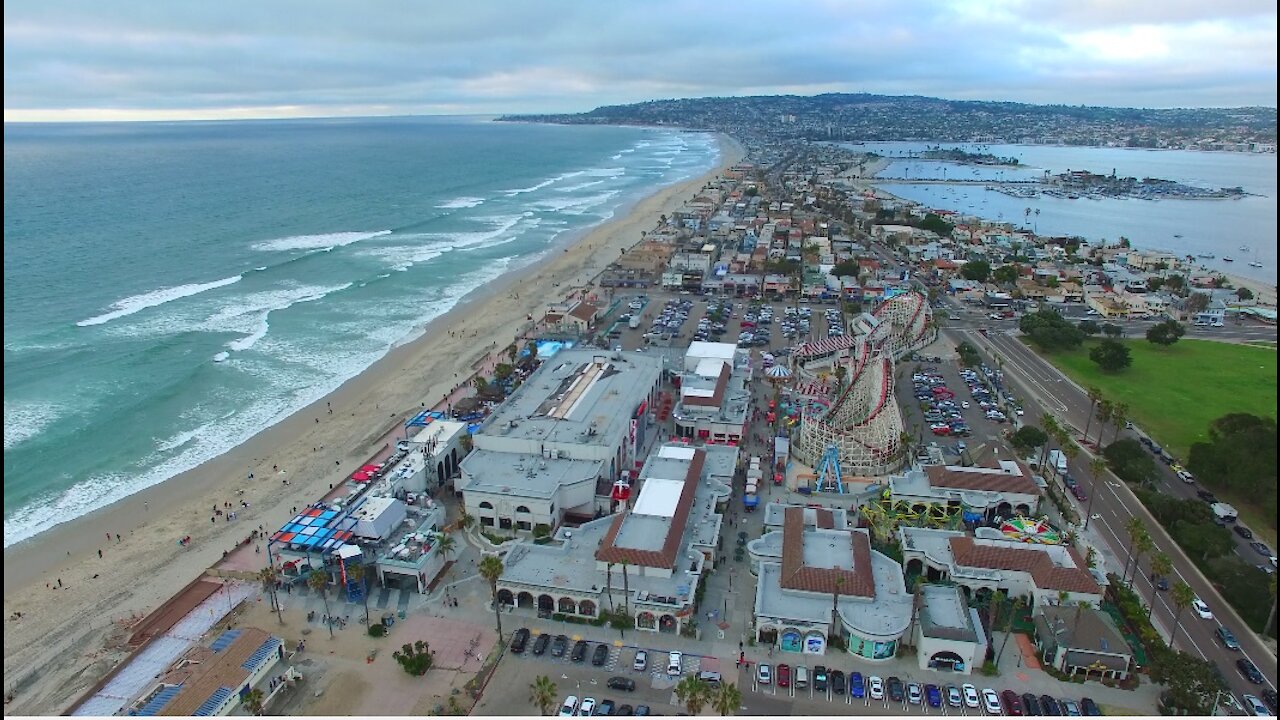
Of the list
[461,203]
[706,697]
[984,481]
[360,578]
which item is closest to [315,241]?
[461,203]

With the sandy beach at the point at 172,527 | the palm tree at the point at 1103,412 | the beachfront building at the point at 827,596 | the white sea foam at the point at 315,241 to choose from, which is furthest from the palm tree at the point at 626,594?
the white sea foam at the point at 315,241

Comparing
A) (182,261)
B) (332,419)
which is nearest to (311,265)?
(182,261)

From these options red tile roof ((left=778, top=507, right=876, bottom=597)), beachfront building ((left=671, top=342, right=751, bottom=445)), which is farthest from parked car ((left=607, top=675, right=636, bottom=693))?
beachfront building ((left=671, top=342, right=751, bottom=445))

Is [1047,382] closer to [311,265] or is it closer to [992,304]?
[992,304]

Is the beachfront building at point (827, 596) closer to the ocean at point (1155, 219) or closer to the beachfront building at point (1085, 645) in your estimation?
the beachfront building at point (1085, 645)

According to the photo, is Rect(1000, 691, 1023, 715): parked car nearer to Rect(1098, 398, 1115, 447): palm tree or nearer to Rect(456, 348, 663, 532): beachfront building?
Rect(456, 348, 663, 532): beachfront building
